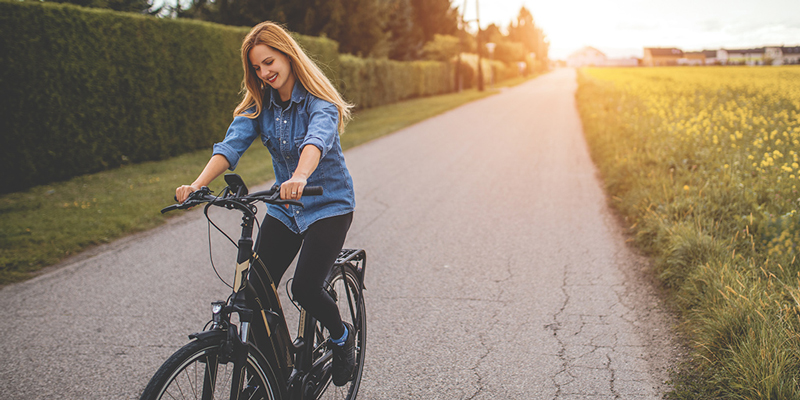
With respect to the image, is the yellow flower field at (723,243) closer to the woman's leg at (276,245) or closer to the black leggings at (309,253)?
the black leggings at (309,253)

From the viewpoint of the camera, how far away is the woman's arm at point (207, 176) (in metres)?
2.08

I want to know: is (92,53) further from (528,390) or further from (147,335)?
(528,390)

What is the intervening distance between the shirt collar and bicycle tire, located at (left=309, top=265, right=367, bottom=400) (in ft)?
2.80

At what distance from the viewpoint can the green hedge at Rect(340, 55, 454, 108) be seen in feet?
68.0

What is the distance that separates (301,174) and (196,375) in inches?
32.4

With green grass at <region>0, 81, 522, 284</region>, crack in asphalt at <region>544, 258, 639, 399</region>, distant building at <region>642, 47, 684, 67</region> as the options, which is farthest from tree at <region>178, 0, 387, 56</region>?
distant building at <region>642, 47, 684, 67</region>

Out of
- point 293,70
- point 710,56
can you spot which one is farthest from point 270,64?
point 710,56

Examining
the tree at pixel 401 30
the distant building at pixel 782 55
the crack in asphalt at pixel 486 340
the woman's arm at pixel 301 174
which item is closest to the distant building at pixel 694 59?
the distant building at pixel 782 55

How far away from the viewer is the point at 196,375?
73.0 inches

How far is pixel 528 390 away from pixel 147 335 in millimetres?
2584

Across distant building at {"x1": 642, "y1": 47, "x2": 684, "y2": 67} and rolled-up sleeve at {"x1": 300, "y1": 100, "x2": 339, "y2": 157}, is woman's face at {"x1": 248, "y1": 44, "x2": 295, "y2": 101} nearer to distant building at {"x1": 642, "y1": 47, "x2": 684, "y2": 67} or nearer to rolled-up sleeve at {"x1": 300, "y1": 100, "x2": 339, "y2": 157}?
rolled-up sleeve at {"x1": 300, "y1": 100, "x2": 339, "y2": 157}

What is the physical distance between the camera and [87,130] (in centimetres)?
938

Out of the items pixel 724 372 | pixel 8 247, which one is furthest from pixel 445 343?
pixel 8 247

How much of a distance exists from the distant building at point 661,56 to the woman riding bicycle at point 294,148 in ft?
385
